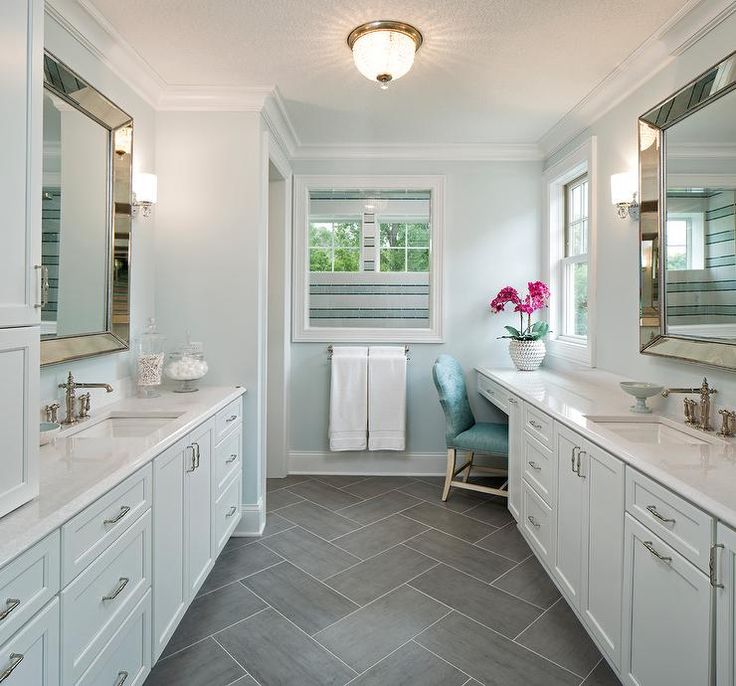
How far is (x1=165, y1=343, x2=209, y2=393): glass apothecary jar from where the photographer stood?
110 inches

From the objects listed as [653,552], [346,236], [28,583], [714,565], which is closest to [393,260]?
[346,236]

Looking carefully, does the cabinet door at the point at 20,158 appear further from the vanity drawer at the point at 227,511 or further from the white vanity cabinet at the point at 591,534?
the white vanity cabinet at the point at 591,534

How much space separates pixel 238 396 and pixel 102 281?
0.90 metres

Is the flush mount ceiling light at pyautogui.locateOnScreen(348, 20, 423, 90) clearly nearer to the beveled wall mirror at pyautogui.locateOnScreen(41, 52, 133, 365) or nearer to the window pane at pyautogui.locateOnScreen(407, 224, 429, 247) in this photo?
the beveled wall mirror at pyautogui.locateOnScreen(41, 52, 133, 365)

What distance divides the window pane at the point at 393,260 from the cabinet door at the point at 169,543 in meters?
2.47

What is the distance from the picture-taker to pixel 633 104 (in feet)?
9.09

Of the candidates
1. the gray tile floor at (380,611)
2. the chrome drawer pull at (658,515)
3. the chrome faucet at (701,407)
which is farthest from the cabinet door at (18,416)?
the chrome faucet at (701,407)

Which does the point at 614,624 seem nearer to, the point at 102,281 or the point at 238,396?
the point at 238,396

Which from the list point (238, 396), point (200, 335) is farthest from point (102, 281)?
point (238, 396)

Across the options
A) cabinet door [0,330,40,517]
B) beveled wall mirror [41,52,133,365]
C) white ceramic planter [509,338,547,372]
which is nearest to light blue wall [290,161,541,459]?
white ceramic planter [509,338,547,372]

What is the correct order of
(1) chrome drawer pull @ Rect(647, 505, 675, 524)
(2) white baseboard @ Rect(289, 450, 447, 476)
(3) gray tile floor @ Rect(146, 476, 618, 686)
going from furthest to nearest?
(2) white baseboard @ Rect(289, 450, 447, 476), (3) gray tile floor @ Rect(146, 476, 618, 686), (1) chrome drawer pull @ Rect(647, 505, 675, 524)

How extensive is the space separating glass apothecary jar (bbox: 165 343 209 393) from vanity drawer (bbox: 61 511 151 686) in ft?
3.70

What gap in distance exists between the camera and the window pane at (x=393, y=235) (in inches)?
166

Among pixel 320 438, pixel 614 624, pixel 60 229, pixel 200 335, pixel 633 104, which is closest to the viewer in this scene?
pixel 614 624
